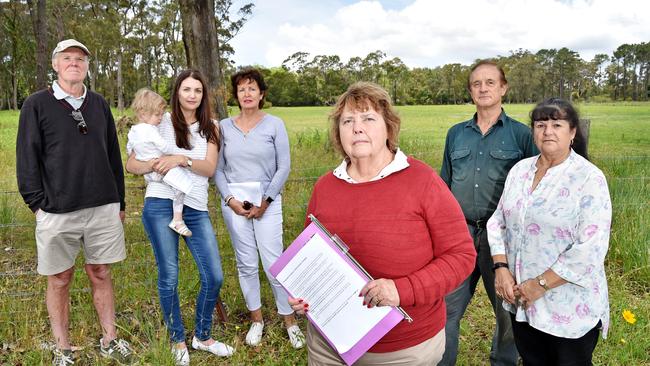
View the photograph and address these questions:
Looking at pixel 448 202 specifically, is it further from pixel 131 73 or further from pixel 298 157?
pixel 131 73

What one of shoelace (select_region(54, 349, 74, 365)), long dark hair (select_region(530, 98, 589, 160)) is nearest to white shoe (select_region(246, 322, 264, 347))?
shoelace (select_region(54, 349, 74, 365))

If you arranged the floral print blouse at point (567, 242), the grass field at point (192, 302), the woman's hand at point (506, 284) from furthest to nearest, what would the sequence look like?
the grass field at point (192, 302) → the woman's hand at point (506, 284) → the floral print blouse at point (567, 242)

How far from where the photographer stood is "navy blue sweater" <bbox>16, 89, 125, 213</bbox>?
264 cm

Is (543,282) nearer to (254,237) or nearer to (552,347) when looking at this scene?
(552,347)

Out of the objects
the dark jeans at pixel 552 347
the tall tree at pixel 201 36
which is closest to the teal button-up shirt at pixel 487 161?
the dark jeans at pixel 552 347

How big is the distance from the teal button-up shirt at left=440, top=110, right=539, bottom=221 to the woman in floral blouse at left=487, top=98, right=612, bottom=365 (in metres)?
0.29

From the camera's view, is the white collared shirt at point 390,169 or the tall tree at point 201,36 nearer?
the white collared shirt at point 390,169

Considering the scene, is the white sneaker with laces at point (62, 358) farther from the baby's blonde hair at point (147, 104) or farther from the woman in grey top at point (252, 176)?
the baby's blonde hair at point (147, 104)

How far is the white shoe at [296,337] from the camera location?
3163 millimetres

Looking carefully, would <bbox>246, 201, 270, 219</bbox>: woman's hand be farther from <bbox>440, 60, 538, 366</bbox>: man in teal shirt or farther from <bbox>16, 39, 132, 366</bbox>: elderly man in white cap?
<bbox>440, 60, 538, 366</bbox>: man in teal shirt

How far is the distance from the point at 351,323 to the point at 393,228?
34 cm

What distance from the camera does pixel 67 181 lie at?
106 inches

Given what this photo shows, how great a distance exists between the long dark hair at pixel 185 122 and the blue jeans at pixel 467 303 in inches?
67.5

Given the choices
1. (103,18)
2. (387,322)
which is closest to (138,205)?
(387,322)
